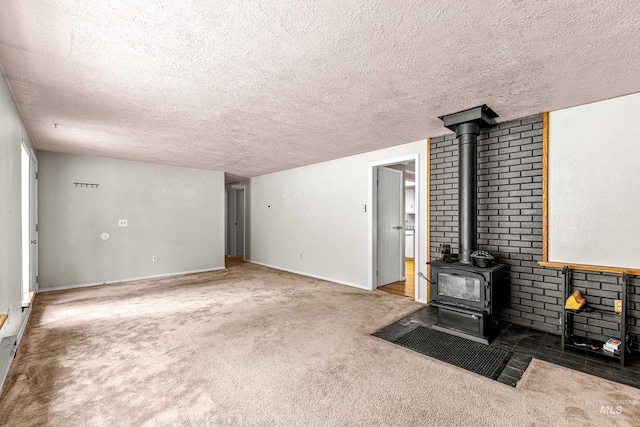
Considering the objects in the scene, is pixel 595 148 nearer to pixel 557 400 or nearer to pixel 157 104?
pixel 557 400

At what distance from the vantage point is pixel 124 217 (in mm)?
5555

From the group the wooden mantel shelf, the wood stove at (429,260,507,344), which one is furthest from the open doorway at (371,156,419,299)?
the wooden mantel shelf

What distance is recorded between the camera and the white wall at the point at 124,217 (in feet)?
16.2

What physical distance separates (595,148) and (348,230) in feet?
11.2

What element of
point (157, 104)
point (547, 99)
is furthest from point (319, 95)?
point (547, 99)

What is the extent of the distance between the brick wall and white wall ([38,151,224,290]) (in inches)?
220

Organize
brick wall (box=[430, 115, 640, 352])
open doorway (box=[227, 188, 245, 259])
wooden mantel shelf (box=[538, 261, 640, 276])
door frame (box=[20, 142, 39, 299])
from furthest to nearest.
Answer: open doorway (box=[227, 188, 245, 259])
door frame (box=[20, 142, 39, 299])
brick wall (box=[430, 115, 640, 352])
wooden mantel shelf (box=[538, 261, 640, 276])

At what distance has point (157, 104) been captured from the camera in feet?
9.27

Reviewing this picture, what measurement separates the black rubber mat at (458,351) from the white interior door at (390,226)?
2027 mm

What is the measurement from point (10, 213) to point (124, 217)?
3.25 metres

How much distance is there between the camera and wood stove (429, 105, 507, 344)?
9.47 ft

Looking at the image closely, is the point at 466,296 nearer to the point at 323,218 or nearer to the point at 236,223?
the point at 323,218

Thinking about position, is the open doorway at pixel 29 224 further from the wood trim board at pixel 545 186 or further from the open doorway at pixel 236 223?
the wood trim board at pixel 545 186

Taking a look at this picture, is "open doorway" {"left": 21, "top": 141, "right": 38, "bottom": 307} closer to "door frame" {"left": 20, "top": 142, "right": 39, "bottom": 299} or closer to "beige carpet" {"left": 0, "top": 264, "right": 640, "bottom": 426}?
"door frame" {"left": 20, "top": 142, "right": 39, "bottom": 299}
